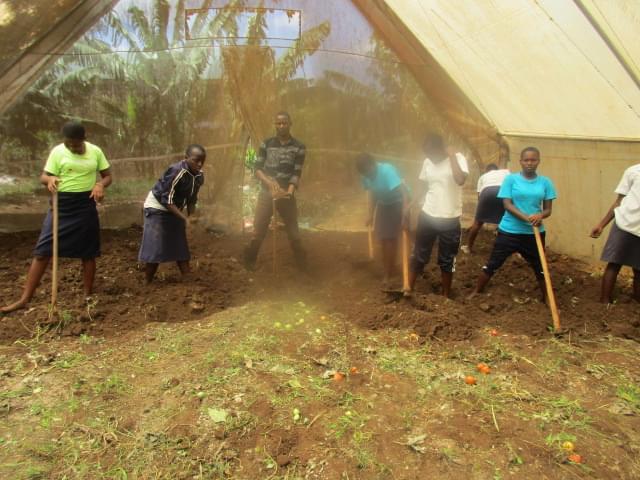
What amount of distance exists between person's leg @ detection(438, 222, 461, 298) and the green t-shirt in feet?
10.4

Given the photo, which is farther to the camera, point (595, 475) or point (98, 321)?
point (98, 321)

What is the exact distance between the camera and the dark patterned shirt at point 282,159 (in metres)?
5.37

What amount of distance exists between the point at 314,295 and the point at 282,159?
5.15ft

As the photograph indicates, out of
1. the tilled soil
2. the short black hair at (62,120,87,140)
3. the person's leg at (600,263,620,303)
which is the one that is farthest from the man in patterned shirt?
the person's leg at (600,263,620,303)

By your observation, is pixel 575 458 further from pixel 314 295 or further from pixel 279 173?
pixel 279 173

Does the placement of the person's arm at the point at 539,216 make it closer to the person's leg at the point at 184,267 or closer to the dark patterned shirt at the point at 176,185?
the dark patterned shirt at the point at 176,185

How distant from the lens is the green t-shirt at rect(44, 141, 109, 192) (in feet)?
13.6

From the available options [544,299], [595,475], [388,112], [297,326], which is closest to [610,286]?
[544,299]

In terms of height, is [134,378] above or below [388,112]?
below

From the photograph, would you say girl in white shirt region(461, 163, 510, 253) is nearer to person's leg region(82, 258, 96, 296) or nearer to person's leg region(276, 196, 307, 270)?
person's leg region(276, 196, 307, 270)

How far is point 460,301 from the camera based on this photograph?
465cm

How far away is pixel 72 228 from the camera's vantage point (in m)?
4.29

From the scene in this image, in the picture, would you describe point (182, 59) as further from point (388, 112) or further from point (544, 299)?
point (544, 299)

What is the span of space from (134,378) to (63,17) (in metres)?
4.85
